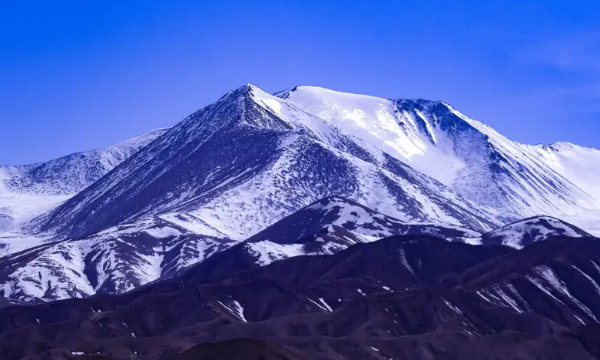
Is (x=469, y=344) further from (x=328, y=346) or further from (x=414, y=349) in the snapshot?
(x=328, y=346)

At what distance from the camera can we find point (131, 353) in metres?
196

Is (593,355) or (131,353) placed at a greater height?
(593,355)

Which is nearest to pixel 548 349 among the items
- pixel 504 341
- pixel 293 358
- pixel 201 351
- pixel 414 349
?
pixel 504 341

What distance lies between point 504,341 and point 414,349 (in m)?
14.7

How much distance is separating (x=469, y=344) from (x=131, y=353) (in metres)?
54.7

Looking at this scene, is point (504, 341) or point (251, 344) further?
point (504, 341)

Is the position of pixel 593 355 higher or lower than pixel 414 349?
higher

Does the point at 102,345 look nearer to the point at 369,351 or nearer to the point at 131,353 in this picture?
the point at 131,353

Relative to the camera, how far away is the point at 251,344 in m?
160

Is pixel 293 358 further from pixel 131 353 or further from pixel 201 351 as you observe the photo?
pixel 131 353

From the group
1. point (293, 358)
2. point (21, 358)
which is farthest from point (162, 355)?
point (293, 358)

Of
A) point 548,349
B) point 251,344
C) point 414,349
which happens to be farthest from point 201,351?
point 548,349

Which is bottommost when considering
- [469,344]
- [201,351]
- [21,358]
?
[21,358]

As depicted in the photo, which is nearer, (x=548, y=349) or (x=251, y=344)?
(x=251, y=344)
